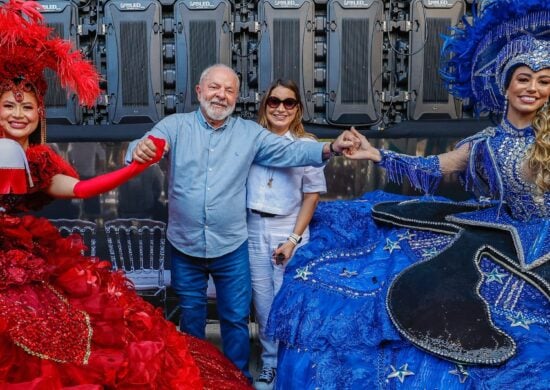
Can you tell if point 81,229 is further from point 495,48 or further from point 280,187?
point 495,48

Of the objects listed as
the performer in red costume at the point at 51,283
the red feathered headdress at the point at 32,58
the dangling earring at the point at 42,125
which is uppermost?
the red feathered headdress at the point at 32,58

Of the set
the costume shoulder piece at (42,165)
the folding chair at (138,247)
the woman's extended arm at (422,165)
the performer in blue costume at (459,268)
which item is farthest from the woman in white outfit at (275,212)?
the costume shoulder piece at (42,165)

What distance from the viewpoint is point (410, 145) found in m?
4.81

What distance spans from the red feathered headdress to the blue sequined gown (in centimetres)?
114

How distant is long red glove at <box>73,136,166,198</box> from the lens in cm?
228

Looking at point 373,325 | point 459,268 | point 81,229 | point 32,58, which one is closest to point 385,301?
point 373,325

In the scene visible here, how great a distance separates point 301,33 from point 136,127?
155 centimetres

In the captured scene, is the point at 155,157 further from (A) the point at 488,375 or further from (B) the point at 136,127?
(B) the point at 136,127

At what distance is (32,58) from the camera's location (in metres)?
2.28

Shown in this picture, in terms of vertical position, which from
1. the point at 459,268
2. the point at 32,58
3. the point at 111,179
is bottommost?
the point at 459,268

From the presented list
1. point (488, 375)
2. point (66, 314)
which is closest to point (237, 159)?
point (66, 314)

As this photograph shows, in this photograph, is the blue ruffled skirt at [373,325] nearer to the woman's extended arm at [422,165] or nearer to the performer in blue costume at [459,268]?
the performer in blue costume at [459,268]

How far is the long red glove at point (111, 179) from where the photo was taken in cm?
228

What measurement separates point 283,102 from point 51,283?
1516 millimetres
